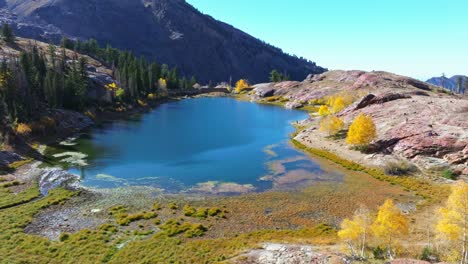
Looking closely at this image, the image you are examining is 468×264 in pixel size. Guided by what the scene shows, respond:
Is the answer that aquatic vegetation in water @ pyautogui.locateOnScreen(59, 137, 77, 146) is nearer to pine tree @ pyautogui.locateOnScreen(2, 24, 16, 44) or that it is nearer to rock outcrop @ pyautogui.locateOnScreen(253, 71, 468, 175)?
rock outcrop @ pyautogui.locateOnScreen(253, 71, 468, 175)

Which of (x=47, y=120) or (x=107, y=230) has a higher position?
(x=47, y=120)

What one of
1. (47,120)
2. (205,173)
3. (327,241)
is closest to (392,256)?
(327,241)

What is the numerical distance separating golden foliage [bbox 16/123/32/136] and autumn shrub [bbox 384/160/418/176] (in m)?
85.4

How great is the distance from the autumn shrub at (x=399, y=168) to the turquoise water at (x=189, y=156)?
37.3 feet

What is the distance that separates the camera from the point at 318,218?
51.3 metres

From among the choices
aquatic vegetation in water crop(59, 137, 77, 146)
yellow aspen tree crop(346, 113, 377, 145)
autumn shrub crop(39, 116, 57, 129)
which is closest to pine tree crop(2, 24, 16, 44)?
autumn shrub crop(39, 116, 57, 129)

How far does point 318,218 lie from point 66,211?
37.4 m

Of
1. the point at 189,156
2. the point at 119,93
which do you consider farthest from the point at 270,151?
the point at 119,93

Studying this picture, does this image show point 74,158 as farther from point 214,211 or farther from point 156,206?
point 214,211

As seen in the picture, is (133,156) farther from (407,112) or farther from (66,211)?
(407,112)

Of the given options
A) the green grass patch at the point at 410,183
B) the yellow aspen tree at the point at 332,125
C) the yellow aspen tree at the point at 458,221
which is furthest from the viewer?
the yellow aspen tree at the point at 332,125

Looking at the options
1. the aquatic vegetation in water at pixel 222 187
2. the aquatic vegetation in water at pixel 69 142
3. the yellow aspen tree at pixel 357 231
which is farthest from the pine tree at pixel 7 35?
the yellow aspen tree at pixel 357 231

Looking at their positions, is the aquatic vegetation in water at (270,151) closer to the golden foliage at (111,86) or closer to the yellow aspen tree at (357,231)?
the yellow aspen tree at (357,231)

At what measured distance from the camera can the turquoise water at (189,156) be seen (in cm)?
6656
